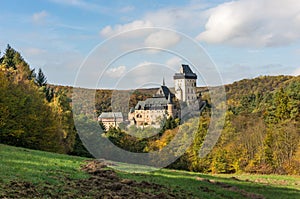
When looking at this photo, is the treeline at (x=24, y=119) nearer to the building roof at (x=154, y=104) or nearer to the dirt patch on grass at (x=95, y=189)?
the building roof at (x=154, y=104)

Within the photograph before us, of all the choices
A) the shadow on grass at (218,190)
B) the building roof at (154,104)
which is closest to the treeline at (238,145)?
the building roof at (154,104)

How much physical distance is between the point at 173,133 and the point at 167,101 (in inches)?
145

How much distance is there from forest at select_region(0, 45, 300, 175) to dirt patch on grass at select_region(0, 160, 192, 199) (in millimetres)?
8153

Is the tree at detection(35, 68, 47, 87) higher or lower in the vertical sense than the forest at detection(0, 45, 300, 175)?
higher

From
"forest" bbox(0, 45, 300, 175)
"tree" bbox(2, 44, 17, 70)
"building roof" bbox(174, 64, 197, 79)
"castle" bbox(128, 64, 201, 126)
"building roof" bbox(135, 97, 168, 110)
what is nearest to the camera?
"building roof" bbox(174, 64, 197, 79)

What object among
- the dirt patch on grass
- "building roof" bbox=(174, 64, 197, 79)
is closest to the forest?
"building roof" bbox=(174, 64, 197, 79)

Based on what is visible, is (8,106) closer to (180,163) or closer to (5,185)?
(180,163)

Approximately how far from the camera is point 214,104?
155ft

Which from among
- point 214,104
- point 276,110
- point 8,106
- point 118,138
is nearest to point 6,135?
point 8,106

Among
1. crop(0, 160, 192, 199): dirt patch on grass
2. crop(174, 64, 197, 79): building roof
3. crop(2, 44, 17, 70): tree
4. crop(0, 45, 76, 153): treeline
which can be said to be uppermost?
crop(2, 44, 17, 70): tree

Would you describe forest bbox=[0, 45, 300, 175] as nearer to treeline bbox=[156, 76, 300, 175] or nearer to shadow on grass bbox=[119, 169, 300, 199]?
treeline bbox=[156, 76, 300, 175]

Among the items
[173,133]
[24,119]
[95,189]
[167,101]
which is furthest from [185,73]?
[95,189]

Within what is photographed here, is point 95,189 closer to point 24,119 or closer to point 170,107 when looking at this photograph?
point 170,107

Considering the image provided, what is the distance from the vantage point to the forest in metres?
40.2
